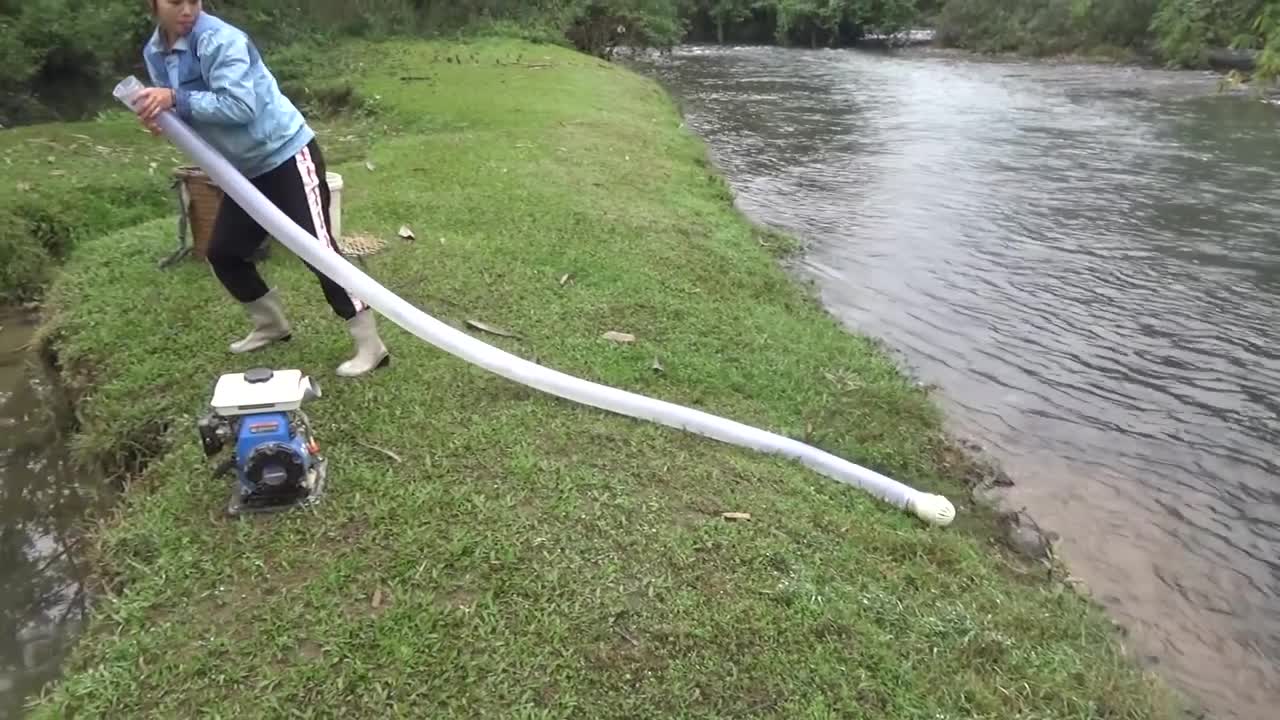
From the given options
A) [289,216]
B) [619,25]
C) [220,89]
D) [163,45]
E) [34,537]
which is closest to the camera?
[220,89]

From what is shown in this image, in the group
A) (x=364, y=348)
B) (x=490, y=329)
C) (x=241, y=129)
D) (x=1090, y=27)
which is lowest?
(x=1090, y=27)

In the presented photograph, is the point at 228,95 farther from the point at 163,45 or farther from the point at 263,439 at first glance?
the point at 263,439

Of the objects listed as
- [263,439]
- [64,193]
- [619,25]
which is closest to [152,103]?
[263,439]

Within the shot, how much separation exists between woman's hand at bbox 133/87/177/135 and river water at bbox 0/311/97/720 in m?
2.02

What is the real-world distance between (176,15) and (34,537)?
8.36ft

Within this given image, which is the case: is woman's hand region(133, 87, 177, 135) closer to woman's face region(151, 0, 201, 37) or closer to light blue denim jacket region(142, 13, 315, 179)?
light blue denim jacket region(142, 13, 315, 179)

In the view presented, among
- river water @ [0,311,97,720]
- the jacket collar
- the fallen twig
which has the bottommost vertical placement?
river water @ [0,311,97,720]

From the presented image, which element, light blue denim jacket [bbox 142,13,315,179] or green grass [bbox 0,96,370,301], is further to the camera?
green grass [bbox 0,96,370,301]

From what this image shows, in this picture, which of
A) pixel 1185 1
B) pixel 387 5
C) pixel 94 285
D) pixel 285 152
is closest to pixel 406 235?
pixel 94 285

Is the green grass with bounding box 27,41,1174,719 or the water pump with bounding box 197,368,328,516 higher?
the water pump with bounding box 197,368,328,516

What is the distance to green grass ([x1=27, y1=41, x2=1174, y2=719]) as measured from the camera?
2992mm


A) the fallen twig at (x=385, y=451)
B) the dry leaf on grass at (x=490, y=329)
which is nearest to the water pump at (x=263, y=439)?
the fallen twig at (x=385, y=451)

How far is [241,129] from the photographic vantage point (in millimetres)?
3990

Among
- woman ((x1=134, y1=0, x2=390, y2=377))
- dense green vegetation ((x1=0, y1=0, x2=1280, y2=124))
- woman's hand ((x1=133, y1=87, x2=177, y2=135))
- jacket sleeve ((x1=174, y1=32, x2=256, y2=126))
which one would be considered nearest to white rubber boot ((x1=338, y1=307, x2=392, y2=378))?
woman ((x1=134, y1=0, x2=390, y2=377))
